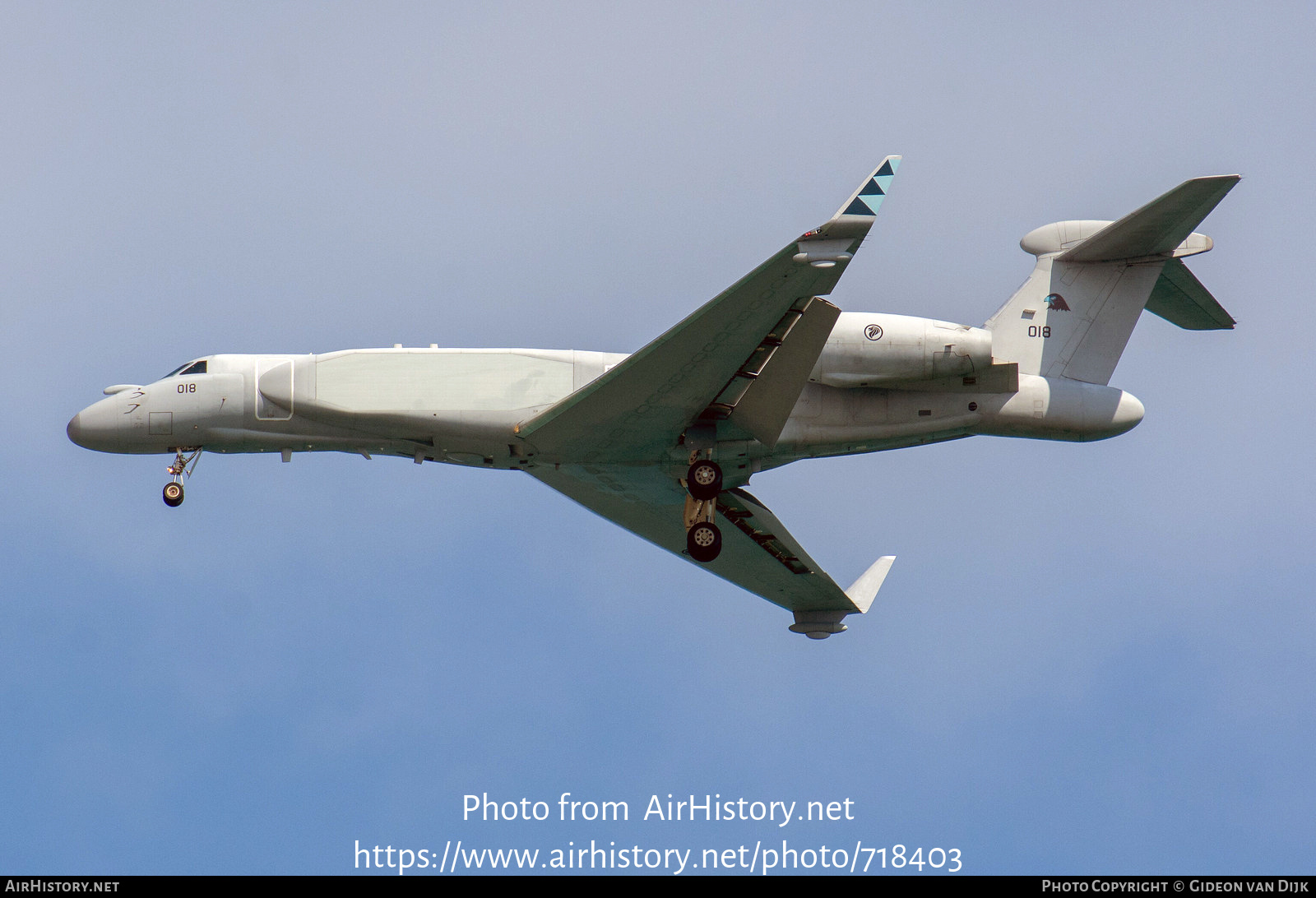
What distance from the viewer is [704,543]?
27.7 m

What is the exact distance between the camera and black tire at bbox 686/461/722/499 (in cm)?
2741

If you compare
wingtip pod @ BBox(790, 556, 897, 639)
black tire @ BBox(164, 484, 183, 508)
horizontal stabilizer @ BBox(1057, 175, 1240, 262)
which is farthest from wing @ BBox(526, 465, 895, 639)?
horizontal stabilizer @ BBox(1057, 175, 1240, 262)

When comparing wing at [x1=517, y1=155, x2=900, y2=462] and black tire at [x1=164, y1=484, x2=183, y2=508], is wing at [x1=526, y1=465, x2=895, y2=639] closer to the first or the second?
wing at [x1=517, y1=155, x2=900, y2=462]

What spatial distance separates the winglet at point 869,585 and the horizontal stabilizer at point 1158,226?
7.65 meters

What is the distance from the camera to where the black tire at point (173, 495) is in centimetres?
2855

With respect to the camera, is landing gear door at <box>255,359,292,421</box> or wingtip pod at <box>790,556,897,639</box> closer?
landing gear door at <box>255,359,292,421</box>

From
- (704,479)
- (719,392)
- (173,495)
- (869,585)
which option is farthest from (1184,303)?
(173,495)

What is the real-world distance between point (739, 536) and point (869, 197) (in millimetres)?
10802

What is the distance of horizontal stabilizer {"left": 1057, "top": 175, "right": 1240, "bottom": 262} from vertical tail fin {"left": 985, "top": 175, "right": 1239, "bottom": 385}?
2 centimetres

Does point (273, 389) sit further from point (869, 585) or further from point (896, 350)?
point (869, 585)

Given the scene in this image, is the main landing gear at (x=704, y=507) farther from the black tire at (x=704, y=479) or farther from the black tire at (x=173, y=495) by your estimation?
the black tire at (x=173, y=495)

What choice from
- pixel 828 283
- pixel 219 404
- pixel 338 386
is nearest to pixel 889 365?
pixel 828 283

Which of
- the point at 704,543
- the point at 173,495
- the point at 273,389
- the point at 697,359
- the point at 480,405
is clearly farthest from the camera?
the point at 173,495

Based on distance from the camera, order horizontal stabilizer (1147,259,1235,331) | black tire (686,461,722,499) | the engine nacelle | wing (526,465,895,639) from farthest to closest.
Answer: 1. horizontal stabilizer (1147,259,1235,331)
2. wing (526,465,895,639)
3. black tire (686,461,722,499)
4. the engine nacelle
